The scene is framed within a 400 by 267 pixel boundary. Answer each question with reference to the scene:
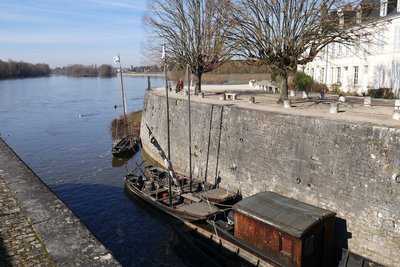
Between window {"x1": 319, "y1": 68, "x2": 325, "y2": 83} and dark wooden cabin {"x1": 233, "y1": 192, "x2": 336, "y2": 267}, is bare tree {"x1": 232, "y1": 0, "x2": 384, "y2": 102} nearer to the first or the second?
dark wooden cabin {"x1": 233, "y1": 192, "x2": 336, "y2": 267}

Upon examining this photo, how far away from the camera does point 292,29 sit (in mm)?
19688

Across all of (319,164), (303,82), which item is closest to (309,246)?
(319,164)

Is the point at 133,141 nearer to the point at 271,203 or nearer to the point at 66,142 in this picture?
the point at 66,142

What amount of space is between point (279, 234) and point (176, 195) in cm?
706

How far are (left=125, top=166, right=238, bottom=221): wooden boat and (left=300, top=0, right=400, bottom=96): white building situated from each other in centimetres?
1058

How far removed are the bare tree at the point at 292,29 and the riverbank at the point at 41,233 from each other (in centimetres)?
1472

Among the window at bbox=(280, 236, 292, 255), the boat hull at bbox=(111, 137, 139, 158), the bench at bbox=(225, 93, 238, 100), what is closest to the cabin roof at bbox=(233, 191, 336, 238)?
the window at bbox=(280, 236, 292, 255)

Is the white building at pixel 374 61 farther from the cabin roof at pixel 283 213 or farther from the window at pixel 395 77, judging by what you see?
the cabin roof at pixel 283 213

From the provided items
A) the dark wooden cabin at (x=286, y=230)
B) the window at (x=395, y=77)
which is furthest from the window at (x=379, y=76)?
the dark wooden cabin at (x=286, y=230)

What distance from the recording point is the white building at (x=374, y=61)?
24516mm

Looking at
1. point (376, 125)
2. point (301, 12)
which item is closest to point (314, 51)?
point (301, 12)

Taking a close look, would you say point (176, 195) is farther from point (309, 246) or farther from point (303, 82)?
point (303, 82)

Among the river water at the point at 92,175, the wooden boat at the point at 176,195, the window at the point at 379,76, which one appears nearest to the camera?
the river water at the point at 92,175

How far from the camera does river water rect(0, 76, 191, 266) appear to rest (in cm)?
1467
